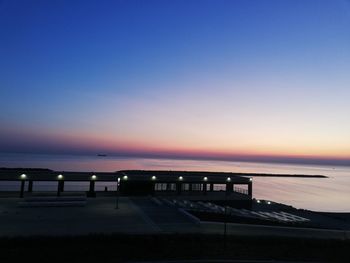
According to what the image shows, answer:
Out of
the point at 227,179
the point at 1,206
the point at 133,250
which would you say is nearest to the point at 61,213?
the point at 1,206

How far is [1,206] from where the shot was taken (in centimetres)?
2759

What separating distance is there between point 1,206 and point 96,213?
7867 millimetres

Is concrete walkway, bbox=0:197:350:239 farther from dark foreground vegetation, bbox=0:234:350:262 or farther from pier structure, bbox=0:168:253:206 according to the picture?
pier structure, bbox=0:168:253:206

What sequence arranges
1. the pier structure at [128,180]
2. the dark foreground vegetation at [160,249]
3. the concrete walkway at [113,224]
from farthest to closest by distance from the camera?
1. the pier structure at [128,180]
2. the concrete walkway at [113,224]
3. the dark foreground vegetation at [160,249]

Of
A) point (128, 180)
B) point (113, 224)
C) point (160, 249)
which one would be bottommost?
point (113, 224)

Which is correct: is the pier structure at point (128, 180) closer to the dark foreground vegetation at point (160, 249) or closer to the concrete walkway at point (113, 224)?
the concrete walkway at point (113, 224)

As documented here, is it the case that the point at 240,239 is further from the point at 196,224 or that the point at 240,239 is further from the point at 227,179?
the point at 227,179

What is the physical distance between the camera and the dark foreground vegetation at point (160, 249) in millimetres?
12492

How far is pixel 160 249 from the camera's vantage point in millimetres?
14188

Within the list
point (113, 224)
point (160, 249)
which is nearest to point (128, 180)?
point (113, 224)

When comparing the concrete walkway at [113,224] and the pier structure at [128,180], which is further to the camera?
the pier structure at [128,180]

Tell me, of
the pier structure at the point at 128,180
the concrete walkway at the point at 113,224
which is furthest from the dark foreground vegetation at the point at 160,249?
the pier structure at the point at 128,180

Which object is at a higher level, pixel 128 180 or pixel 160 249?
pixel 128 180

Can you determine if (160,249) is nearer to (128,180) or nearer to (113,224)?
(113,224)
